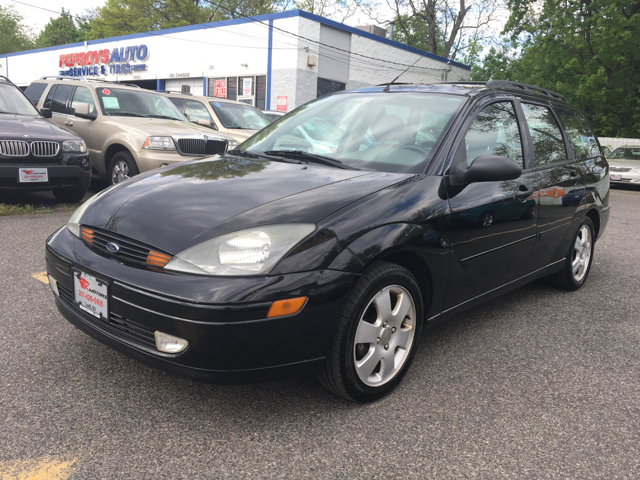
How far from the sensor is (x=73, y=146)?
22.3ft

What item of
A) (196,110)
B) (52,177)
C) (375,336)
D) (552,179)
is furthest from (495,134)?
(196,110)

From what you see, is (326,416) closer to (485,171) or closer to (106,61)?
(485,171)

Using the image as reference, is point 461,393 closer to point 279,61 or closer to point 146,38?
point 279,61

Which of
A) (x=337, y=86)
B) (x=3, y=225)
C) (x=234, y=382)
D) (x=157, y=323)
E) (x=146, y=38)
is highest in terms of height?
(x=146, y=38)

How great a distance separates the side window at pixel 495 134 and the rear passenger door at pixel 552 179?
21 cm

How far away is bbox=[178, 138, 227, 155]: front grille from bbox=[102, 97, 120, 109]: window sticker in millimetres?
1665

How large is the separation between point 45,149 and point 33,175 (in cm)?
36

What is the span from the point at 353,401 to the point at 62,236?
1663 millimetres

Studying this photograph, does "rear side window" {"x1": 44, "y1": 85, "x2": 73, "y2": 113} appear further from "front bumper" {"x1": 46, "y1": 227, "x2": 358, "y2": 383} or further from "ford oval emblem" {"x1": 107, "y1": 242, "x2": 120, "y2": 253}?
"front bumper" {"x1": 46, "y1": 227, "x2": 358, "y2": 383}

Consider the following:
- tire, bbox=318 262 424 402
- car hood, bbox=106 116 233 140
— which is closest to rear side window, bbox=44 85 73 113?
car hood, bbox=106 116 233 140

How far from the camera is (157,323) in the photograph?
2135mm

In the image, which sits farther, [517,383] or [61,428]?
[517,383]

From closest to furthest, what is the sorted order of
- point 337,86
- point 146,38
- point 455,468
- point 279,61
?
point 455,468
point 279,61
point 337,86
point 146,38

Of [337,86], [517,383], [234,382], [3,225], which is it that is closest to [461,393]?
[517,383]
